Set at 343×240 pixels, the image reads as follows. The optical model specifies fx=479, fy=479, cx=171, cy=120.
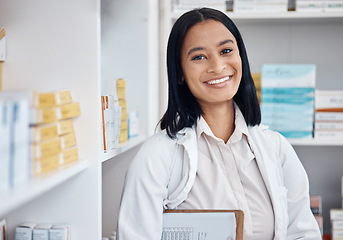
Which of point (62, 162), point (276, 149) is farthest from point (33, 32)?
point (276, 149)

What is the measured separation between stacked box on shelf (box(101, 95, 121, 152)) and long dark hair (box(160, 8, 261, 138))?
170 millimetres

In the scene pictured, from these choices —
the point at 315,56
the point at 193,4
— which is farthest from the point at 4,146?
the point at 315,56

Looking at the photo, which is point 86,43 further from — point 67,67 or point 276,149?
point 276,149

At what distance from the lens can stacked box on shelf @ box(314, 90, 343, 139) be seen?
91.2 inches

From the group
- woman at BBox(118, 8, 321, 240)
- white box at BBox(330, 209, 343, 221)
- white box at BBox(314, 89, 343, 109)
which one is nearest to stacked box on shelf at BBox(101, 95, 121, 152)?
woman at BBox(118, 8, 321, 240)

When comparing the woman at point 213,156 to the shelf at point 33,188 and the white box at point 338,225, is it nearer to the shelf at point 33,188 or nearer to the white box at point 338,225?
the shelf at point 33,188

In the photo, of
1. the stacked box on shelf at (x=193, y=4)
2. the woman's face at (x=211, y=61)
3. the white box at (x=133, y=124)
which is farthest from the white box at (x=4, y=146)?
the stacked box on shelf at (x=193, y=4)

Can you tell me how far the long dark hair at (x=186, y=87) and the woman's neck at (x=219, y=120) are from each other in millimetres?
34

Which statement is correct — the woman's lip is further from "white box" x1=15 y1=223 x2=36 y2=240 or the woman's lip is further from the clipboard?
"white box" x1=15 y1=223 x2=36 y2=240

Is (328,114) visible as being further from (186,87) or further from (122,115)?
(122,115)

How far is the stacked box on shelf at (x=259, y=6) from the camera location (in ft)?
7.55

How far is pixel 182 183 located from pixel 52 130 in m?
0.57

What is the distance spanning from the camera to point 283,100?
7.64 feet

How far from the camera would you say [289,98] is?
2.32m
